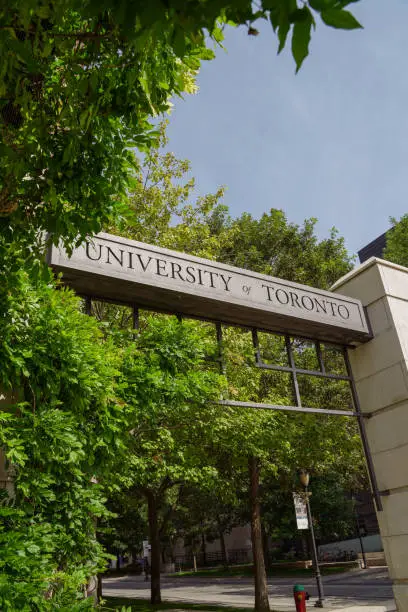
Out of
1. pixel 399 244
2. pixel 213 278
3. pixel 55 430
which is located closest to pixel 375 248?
pixel 399 244

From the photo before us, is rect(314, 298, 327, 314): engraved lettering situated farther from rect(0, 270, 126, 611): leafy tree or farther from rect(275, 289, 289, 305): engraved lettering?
rect(0, 270, 126, 611): leafy tree

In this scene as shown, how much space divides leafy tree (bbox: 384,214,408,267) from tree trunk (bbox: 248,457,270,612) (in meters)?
12.4

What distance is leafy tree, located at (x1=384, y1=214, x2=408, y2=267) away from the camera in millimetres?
25016

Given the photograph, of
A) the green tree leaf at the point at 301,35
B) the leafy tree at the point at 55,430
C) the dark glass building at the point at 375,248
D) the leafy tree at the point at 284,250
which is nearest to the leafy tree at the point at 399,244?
the leafy tree at the point at 284,250

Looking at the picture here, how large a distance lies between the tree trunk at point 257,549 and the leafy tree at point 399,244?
40.6ft

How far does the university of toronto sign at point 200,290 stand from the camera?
6.14 m

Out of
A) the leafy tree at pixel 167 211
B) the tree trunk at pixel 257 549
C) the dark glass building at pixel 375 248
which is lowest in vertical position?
the tree trunk at pixel 257 549

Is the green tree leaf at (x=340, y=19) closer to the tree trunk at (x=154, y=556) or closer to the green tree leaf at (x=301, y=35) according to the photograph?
the green tree leaf at (x=301, y=35)

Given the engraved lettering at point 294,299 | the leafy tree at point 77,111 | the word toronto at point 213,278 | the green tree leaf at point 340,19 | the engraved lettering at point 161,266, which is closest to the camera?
the green tree leaf at point 340,19

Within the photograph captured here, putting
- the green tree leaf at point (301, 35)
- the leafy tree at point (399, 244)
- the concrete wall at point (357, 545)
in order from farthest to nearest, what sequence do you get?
1. the concrete wall at point (357, 545)
2. the leafy tree at point (399, 244)
3. the green tree leaf at point (301, 35)

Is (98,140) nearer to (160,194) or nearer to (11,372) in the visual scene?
(11,372)

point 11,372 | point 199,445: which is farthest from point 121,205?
point 199,445

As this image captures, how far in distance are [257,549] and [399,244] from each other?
16079 mm

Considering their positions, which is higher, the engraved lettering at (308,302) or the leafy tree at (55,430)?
the engraved lettering at (308,302)
